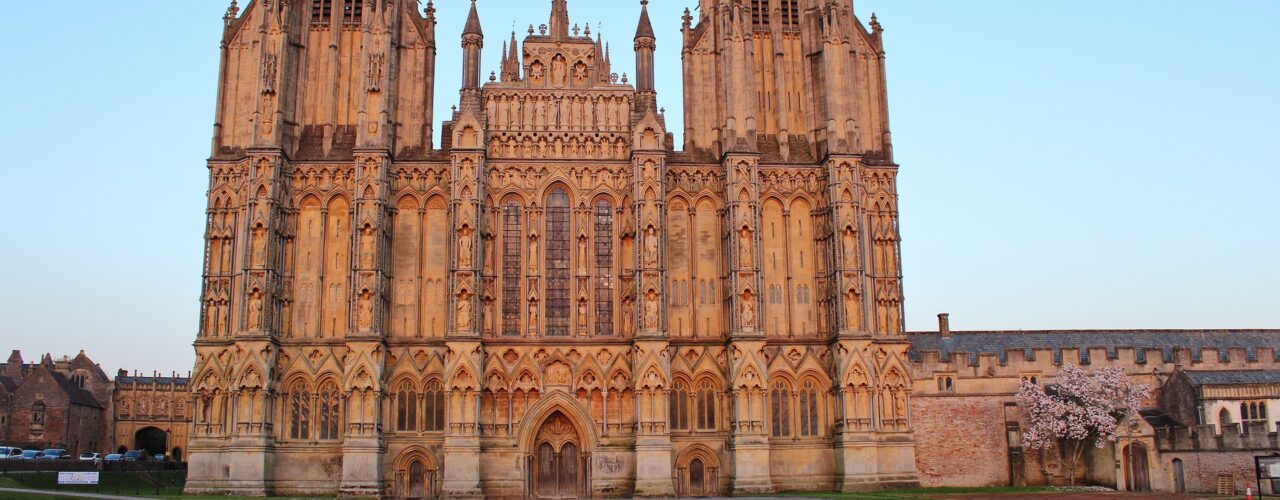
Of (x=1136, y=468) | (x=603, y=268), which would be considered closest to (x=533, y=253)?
(x=603, y=268)

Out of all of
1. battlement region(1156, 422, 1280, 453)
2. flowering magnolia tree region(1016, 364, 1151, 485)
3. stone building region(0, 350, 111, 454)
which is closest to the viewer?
battlement region(1156, 422, 1280, 453)

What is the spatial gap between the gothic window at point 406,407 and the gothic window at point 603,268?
25.3 ft

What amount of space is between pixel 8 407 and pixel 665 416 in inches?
2442

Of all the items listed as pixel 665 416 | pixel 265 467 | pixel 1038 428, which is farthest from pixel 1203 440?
pixel 265 467

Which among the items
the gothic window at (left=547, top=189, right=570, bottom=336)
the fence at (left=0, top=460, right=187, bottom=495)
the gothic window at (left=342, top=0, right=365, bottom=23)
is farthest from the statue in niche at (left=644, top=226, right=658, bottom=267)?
the fence at (left=0, top=460, right=187, bottom=495)

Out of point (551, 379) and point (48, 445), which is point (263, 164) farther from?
point (48, 445)

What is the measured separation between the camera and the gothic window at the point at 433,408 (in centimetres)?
4191

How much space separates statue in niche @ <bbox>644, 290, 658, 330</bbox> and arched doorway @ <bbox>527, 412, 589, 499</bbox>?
5013 millimetres

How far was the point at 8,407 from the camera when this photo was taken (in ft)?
263

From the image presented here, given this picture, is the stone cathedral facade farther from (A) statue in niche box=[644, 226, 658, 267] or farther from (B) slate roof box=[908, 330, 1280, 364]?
(B) slate roof box=[908, 330, 1280, 364]

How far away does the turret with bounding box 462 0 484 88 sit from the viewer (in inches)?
1784

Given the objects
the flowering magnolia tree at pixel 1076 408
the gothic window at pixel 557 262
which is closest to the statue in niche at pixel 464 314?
the gothic window at pixel 557 262

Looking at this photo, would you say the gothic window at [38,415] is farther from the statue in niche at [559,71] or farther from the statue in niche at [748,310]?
the statue in niche at [748,310]

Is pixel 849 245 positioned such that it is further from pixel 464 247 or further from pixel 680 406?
pixel 464 247
